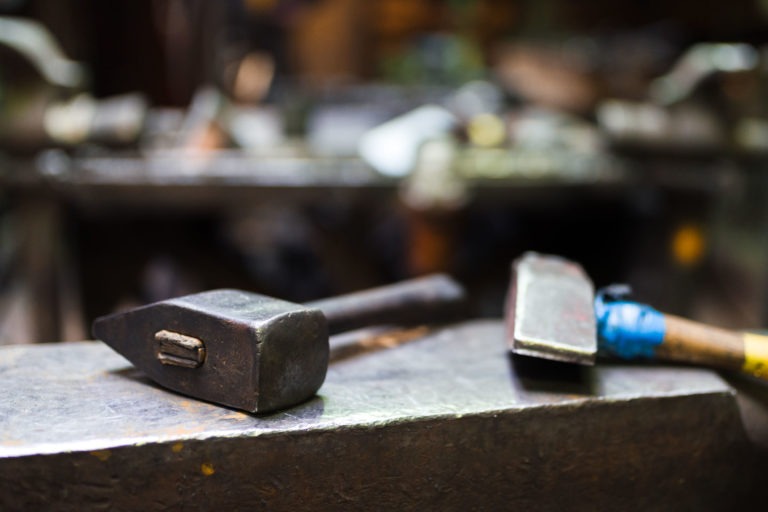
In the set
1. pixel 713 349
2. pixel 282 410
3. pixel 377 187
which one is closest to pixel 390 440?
pixel 282 410

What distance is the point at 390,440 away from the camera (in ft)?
3.41

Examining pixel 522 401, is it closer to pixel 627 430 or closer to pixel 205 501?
pixel 627 430

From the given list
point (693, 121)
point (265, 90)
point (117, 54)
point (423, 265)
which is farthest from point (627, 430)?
point (265, 90)

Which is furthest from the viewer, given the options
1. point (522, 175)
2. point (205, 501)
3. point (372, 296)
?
point (522, 175)

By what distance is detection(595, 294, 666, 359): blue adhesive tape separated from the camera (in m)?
1.24

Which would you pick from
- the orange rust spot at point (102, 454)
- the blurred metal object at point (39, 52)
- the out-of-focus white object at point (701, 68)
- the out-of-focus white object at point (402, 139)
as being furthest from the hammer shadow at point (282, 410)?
the out-of-focus white object at point (701, 68)

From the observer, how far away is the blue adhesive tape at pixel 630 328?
124 centimetres

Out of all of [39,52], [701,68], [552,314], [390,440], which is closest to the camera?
[390,440]

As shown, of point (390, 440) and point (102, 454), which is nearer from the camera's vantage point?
point (102, 454)

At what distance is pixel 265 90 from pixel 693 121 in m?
4.39

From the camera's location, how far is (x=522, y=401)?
3.62 ft

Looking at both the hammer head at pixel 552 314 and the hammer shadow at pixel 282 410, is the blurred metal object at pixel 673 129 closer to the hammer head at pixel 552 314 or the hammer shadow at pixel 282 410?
the hammer head at pixel 552 314

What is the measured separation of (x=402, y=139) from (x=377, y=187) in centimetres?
68

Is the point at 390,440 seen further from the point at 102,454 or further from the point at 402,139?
the point at 402,139
